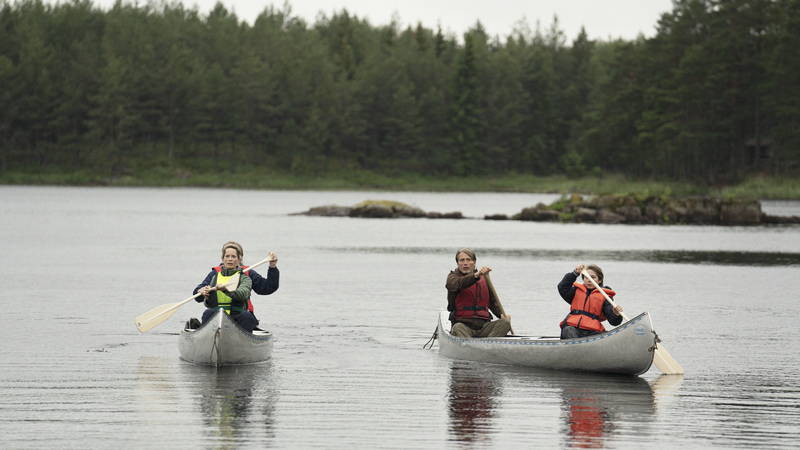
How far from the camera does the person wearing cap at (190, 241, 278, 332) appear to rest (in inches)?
624

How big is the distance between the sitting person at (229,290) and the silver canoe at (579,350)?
3508mm

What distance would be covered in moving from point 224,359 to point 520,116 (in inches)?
5191

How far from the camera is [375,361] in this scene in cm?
1791

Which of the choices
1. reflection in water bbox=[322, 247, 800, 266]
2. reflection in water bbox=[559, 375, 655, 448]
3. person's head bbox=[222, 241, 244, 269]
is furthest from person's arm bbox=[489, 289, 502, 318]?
reflection in water bbox=[322, 247, 800, 266]

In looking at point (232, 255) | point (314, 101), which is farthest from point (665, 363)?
point (314, 101)

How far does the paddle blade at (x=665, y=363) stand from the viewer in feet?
54.9

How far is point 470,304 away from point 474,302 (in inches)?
3.7

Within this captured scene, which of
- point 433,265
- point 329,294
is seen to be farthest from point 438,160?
point 329,294

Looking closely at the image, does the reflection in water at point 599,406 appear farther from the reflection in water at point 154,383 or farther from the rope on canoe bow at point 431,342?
the reflection in water at point 154,383

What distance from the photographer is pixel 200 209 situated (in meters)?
83.2

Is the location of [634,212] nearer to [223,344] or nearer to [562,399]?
[223,344]

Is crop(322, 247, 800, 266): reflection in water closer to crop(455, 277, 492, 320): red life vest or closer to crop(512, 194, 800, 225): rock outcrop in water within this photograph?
crop(512, 194, 800, 225): rock outcrop in water

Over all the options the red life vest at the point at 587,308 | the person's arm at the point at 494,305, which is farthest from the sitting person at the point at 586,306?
the person's arm at the point at 494,305

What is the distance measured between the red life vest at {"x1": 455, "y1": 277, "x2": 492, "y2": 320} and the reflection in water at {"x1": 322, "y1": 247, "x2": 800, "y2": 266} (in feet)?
80.1
